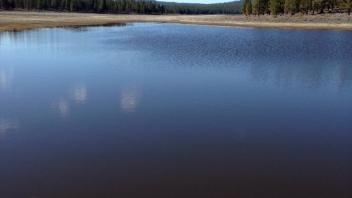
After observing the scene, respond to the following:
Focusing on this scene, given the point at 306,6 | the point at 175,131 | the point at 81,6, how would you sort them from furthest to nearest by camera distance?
1. the point at 81,6
2. the point at 306,6
3. the point at 175,131

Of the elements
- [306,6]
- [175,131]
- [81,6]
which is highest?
[81,6]

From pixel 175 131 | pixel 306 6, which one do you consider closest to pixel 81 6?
pixel 306 6

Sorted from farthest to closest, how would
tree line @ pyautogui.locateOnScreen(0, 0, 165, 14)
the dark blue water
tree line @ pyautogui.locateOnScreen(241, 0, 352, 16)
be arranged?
tree line @ pyautogui.locateOnScreen(0, 0, 165, 14), tree line @ pyautogui.locateOnScreen(241, 0, 352, 16), the dark blue water

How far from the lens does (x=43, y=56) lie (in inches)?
1337

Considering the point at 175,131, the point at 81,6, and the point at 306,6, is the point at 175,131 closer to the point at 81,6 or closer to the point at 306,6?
the point at 306,6

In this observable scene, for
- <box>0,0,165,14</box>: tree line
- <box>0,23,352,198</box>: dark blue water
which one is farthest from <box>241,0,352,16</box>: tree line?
<box>0,0,165,14</box>: tree line

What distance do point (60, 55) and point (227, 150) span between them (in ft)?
80.9

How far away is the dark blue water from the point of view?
10531mm

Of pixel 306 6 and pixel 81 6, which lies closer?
pixel 306 6

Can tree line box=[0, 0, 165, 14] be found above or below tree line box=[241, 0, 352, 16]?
above

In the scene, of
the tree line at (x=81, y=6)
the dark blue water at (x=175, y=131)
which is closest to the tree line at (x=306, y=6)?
the dark blue water at (x=175, y=131)

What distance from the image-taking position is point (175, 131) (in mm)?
14547

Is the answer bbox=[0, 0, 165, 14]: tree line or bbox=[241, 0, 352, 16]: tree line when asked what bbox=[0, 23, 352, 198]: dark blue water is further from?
bbox=[0, 0, 165, 14]: tree line

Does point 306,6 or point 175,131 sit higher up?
point 306,6
